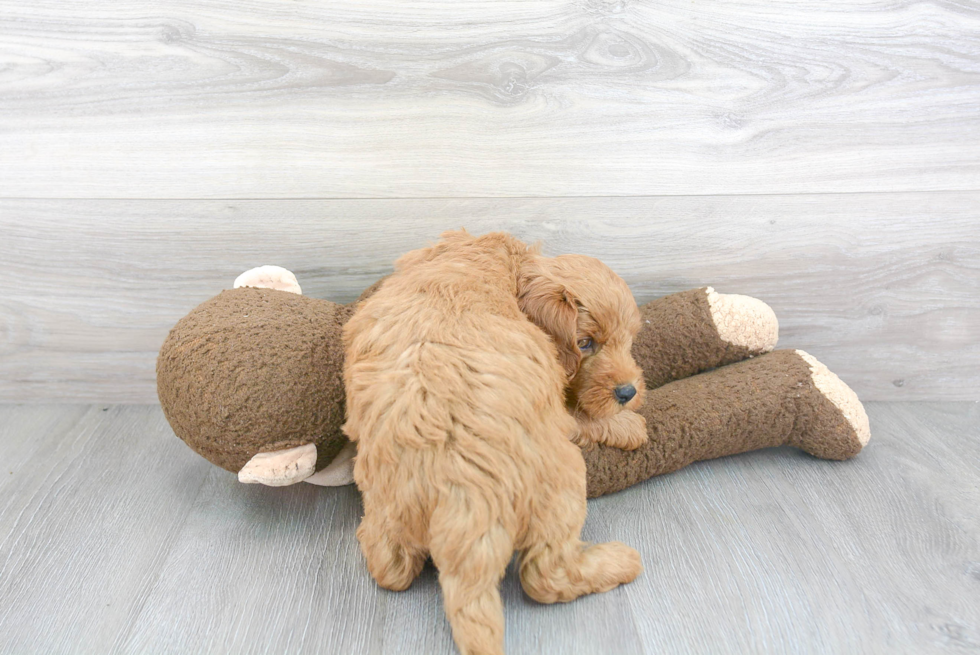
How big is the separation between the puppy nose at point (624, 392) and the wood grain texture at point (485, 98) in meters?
0.57

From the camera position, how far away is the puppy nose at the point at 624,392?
1.17 meters

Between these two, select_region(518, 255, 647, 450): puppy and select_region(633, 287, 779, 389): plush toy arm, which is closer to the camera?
select_region(518, 255, 647, 450): puppy

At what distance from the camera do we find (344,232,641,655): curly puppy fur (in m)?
0.93

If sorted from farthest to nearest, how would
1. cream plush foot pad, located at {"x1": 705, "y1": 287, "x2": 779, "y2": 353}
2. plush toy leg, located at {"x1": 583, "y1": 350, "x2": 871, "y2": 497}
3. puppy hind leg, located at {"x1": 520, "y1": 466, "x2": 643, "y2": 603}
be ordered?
cream plush foot pad, located at {"x1": 705, "y1": 287, "x2": 779, "y2": 353}, plush toy leg, located at {"x1": 583, "y1": 350, "x2": 871, "y2": 497}, puppy hind leg, located at {"x1": 520, "y1": 466, "x2": 643, "y2": 603}

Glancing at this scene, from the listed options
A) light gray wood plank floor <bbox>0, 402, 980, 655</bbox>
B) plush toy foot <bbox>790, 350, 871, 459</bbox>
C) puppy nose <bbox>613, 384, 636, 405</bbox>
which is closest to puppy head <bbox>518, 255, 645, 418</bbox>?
puppy nose <bbox>613, 384, 636, 405</bbox>

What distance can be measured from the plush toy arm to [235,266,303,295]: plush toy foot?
0.84 meters

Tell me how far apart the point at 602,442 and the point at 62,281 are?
1.43m

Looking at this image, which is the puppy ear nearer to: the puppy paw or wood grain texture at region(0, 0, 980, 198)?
the puppy paw

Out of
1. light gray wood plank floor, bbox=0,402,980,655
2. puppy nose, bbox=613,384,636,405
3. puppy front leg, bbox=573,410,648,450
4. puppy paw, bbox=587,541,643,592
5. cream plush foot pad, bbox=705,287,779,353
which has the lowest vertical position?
light gray wood plank floor, bbox=0,402,980,655

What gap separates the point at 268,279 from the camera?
1.47 m

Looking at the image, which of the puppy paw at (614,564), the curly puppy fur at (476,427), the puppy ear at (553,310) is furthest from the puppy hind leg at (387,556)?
the puppy ear at (553,310)

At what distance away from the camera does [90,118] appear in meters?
1.50

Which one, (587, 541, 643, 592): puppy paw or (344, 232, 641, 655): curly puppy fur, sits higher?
(344, 232, 641, 655): curly puppy fur

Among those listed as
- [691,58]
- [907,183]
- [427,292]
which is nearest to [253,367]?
[427,292]
